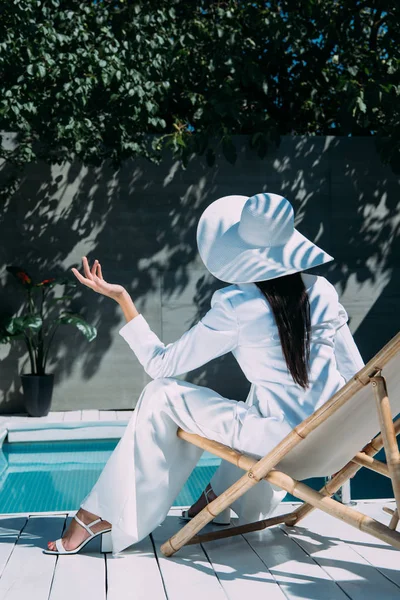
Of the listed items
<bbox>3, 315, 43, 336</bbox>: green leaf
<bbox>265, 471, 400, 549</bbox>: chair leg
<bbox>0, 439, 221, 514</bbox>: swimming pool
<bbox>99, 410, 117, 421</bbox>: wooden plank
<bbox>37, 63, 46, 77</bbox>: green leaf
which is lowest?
<bbox>0, 439, 221, 514</bbox>: swimming pool

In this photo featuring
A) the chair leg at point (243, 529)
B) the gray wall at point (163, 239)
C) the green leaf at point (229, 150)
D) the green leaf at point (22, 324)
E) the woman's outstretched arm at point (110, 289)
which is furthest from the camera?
the gray wall at point (163, 239)

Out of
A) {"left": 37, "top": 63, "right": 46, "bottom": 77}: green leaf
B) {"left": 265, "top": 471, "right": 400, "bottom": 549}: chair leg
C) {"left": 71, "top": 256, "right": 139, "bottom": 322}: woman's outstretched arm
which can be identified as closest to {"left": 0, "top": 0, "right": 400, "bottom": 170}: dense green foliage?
{"left": 37, "top": 63, "right": 46, "bottom": 77}: green leaf

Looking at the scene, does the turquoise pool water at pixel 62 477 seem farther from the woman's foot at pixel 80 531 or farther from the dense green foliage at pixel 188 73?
the dense green foliage at pixel 188 73

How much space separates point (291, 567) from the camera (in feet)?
7.47

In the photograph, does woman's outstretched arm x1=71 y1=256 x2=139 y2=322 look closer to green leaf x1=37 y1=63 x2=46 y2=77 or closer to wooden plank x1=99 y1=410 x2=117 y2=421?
green leaf x1=37 y1=63 x2=46 y2=77

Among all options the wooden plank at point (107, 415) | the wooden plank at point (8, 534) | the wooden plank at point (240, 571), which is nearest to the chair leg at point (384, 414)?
the wooden plank at point (240, 571)

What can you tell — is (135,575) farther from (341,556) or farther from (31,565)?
(341,556)

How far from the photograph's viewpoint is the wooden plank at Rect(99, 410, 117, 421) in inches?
231

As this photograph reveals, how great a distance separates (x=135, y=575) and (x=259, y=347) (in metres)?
0.76

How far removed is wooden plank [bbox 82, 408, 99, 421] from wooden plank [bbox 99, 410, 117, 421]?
0.03 m

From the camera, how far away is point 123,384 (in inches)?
247

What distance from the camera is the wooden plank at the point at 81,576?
6.64 ft

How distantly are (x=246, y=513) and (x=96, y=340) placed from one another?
12.2ft

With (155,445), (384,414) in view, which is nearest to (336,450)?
(384,414)
